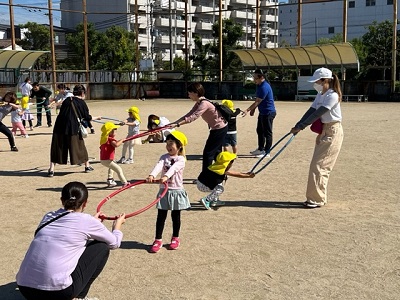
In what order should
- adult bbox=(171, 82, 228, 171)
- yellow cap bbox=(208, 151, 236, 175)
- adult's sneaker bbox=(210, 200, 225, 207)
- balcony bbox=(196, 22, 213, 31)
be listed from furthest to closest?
balcony bbox=(196, 22, 213, 31)
adult bbox=(171, 82, 228, 171)
adult's sneaker bbox=(210, 200, 225, 207)
yellow cap bbox=(208, 151, 236, 175)

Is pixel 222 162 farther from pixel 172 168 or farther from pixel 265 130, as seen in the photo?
pixel 265 130

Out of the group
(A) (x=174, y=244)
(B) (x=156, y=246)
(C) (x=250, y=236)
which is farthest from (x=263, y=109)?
(B) (x=156, y=246)

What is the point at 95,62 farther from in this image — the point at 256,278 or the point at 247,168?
the point at 256,278

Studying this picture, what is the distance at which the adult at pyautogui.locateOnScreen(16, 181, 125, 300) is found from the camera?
3672mm

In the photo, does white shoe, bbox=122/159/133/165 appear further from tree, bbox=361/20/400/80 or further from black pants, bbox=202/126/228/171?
tree, bbox=361/20/400/80

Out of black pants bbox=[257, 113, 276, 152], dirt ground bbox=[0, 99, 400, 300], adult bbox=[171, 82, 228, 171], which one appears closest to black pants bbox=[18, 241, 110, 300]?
dirt ground bbox=[0, 99, 400, 300]

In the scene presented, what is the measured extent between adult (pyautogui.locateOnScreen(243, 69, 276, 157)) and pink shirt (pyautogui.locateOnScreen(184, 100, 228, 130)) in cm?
366

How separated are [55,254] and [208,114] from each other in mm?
4467

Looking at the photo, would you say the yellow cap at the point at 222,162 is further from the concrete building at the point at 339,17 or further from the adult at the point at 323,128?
the concrete building at the point at 339,17

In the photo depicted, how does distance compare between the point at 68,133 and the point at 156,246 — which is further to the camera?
the point at 68,133

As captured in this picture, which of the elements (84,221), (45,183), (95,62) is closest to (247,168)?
(45,183)

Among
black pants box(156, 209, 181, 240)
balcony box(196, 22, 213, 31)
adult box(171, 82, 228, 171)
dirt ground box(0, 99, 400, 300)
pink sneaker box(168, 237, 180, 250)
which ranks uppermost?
balcony box(196, 22, 213, 31)

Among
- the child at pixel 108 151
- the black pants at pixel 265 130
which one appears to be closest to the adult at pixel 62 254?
the child at pixel 108 151

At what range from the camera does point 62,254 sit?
12.2ft
